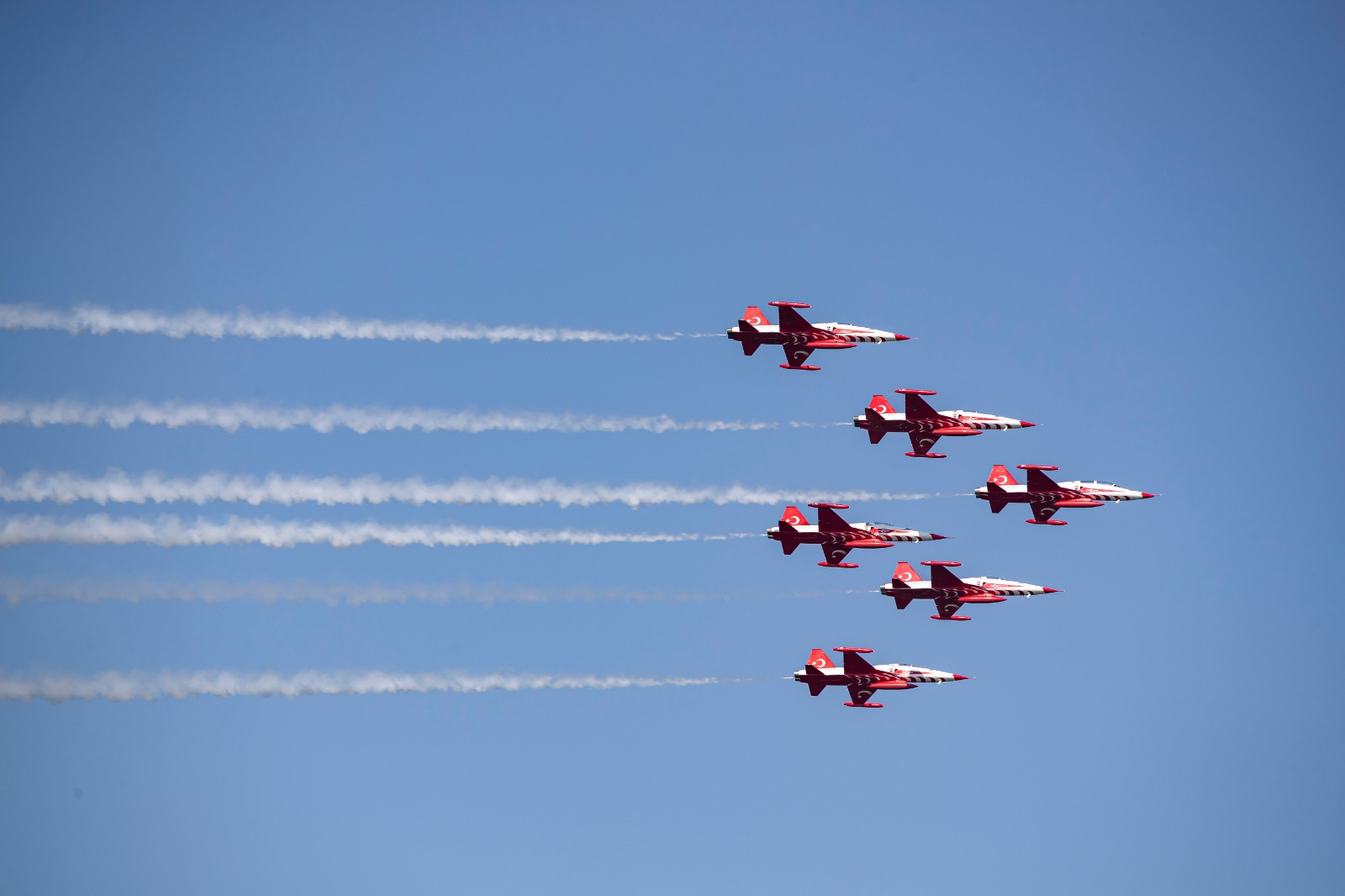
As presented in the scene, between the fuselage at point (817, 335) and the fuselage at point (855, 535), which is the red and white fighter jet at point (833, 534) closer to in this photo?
the fuselage at point (855, 535)

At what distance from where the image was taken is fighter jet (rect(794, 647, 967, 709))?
94.6 meters

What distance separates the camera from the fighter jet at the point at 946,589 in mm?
94375

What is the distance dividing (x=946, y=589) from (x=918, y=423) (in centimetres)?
885

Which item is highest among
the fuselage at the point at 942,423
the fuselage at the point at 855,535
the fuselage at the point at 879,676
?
the fuselage at the point at 942,423

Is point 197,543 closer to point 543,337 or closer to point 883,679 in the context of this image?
point 543,337

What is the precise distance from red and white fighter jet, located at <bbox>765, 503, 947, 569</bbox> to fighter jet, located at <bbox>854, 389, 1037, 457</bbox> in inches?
176

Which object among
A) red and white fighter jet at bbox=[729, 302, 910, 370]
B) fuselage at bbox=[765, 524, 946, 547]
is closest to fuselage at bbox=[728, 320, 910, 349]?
red and white fighter jet at bbox=[729, 302, 910, 370]

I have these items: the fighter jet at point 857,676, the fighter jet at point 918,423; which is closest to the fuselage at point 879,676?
the fighter jet at point 857,676

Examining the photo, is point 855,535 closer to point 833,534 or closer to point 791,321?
point 833,534

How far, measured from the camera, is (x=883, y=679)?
95.8 metres

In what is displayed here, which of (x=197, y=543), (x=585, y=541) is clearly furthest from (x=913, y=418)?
(x=197, y=543)

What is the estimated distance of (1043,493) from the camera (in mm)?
95812

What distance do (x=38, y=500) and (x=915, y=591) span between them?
43106 mm

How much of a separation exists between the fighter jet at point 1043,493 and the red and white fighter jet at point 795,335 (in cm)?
930
